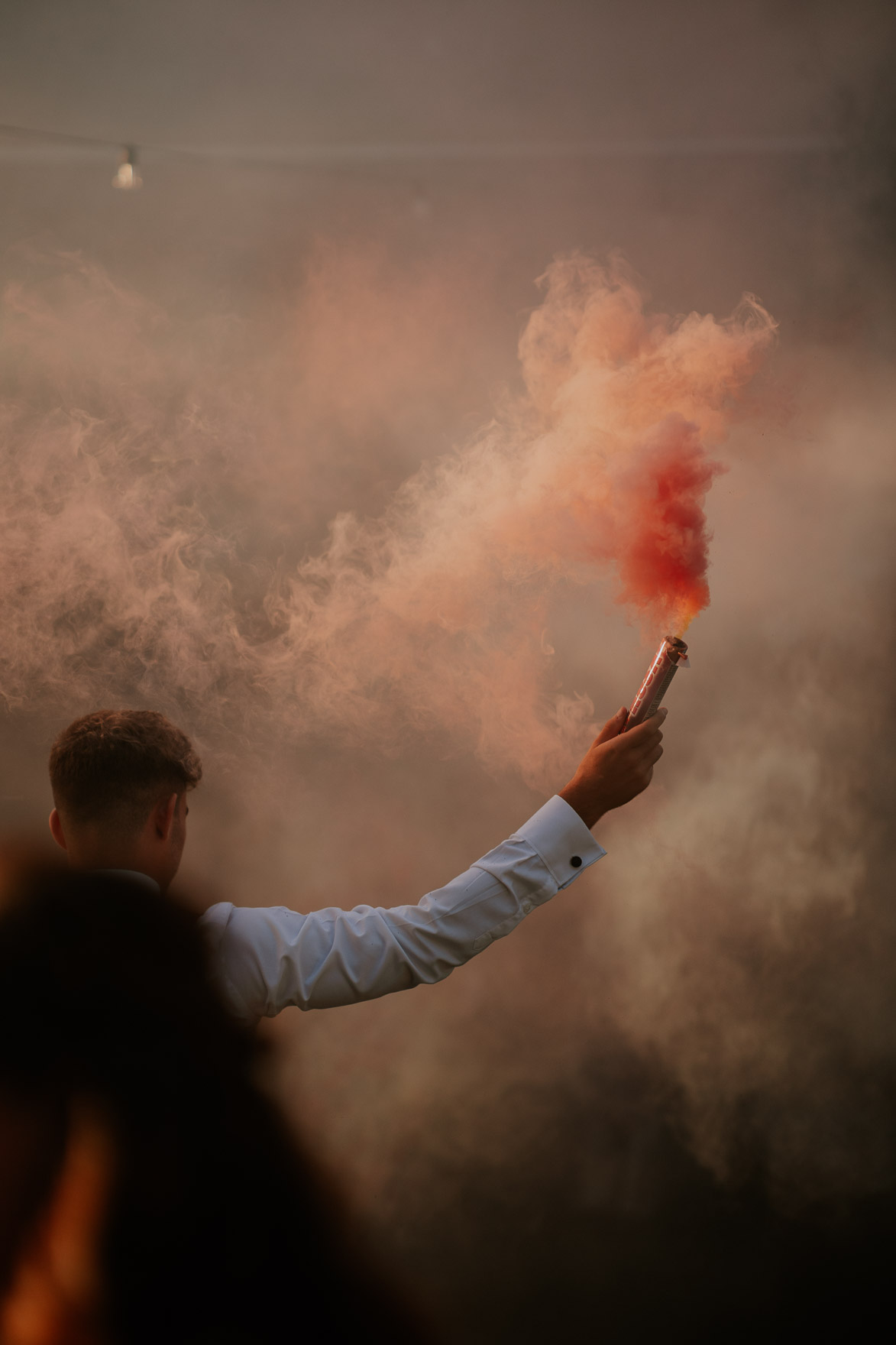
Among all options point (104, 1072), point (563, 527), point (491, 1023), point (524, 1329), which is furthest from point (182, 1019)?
point (524, 1329)

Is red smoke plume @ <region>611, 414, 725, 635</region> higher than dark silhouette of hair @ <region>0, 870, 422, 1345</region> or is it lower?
higher

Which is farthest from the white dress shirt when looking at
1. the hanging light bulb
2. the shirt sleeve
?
the hanging light bulb

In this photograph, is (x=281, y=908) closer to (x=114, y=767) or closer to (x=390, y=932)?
(x=390, y=932)

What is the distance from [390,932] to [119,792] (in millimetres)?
571

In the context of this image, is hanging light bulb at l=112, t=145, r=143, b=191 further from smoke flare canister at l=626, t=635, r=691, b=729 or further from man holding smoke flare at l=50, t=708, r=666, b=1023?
smoke flare canister at l=626, t=635, r=691, b=729

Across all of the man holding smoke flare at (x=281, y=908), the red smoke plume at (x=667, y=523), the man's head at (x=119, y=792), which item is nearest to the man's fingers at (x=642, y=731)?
the man holding smoke flare at (x=281, y=908)

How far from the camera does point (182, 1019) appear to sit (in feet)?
1.57

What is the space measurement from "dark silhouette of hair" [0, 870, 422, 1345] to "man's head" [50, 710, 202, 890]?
101 centimetres

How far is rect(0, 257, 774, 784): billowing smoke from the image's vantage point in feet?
9.05

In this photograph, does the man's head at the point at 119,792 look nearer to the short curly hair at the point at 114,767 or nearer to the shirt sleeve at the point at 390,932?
the short curly hair at the point at 114,767

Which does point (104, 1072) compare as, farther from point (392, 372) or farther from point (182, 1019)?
point (392, 372)

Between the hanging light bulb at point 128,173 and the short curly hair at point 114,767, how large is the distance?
2.11 metres

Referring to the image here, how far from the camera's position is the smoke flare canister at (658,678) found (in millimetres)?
1711

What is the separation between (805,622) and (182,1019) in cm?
293
